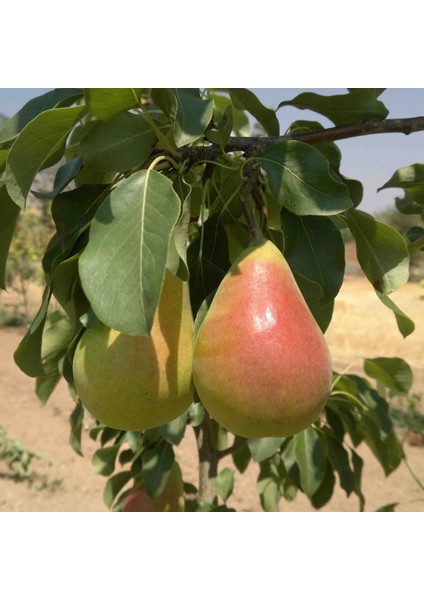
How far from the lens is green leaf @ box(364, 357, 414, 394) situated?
1.61 meters

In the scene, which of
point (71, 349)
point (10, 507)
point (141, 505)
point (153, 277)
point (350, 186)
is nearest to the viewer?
point (153, 277)

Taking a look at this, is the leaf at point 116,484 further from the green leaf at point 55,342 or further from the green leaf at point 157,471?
the green leaf at point 55,342

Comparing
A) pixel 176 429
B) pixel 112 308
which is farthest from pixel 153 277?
pixel 176 429

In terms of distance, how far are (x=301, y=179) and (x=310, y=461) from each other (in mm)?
968

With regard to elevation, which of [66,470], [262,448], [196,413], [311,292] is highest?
[311,292]

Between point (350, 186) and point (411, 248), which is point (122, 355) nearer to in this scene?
point (350, 186)

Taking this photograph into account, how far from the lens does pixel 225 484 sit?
189cm

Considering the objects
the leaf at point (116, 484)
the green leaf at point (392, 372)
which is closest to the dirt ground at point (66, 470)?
the green leaf at point (392, 372)

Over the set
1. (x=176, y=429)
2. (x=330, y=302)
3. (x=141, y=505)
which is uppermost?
(x=330, y=302)

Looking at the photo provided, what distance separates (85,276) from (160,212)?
0.36ft

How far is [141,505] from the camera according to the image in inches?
64.4

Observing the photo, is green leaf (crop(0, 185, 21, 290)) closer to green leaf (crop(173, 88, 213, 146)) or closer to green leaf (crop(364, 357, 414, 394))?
green leaf (crop(173, 88, 213, 146))

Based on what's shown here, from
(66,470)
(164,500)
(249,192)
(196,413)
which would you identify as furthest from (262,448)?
(66,470)

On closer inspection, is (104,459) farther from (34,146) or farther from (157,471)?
(34,146)
